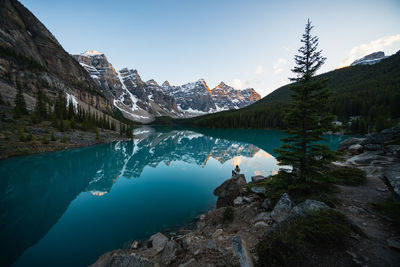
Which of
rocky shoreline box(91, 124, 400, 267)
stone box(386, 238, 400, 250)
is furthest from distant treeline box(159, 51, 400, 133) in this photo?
stone box(386, 238, 400, 250)

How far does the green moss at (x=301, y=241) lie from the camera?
11.6 ft

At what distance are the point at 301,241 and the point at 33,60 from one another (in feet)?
503

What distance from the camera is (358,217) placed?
551cm

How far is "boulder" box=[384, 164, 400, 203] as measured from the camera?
456 cm

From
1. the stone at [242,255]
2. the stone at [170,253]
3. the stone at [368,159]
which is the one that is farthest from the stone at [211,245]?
the stone at [368,159]

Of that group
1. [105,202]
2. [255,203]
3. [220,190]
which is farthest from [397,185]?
[105,202]

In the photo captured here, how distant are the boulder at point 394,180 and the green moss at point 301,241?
2.31 m

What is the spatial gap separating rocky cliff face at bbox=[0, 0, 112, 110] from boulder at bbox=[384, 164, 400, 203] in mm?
103068

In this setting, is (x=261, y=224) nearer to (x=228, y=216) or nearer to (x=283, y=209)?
(x=283, y=209)

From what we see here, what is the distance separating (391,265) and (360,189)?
696 cm

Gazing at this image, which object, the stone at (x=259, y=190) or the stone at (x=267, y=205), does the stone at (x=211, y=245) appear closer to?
the stone at (x=267, y=205)

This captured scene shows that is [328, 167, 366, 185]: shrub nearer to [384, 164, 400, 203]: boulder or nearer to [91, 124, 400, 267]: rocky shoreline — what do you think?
[91, 124, 400, 267]: rocky shoreline

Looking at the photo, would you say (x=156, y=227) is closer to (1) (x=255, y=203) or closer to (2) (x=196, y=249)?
(2) (x=196, y=249)

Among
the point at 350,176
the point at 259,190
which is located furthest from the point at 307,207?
the point at 350,176
